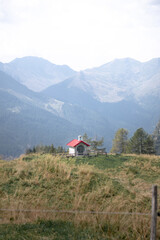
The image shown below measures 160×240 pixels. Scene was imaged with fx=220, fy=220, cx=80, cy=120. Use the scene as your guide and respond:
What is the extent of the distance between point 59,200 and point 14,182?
10.6ft

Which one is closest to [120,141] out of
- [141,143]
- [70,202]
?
[141,143]

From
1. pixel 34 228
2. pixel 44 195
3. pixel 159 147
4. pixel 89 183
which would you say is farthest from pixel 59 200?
pixel 159 147

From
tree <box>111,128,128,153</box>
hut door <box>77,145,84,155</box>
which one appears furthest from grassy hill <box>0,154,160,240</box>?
tree <box>111,128,128,153</box>

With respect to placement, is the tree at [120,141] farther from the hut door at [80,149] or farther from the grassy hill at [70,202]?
the grassy hill at [70,202]

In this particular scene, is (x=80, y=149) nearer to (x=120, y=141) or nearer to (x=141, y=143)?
(x=141, y=143)

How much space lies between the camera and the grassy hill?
608cm

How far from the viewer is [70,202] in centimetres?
924

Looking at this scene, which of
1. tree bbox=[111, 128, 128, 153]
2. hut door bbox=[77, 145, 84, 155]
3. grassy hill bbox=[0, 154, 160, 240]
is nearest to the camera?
grassy hill bbox=[0, 154, 160, 240]

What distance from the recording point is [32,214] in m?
7.07

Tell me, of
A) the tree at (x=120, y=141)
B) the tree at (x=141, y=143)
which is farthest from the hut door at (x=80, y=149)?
the tree at (x=120, y=141)

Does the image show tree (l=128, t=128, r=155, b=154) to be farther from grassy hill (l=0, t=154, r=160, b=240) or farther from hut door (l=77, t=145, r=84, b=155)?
grassy hill (l=0, t=154, r=160, b=240)

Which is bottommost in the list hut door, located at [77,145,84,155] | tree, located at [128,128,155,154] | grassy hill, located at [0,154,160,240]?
grassy hill, located at [0,154,160,240]

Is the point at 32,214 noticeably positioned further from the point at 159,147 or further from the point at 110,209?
the point at 159,147

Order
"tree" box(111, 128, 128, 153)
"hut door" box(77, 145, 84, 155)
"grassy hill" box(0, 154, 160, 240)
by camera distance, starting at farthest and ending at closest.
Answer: "tree" box(111, 128, 128, 153)
"hut door" box(77, 145, 84, 155)
"grassy hill" box(0, 154, 160, 240)
